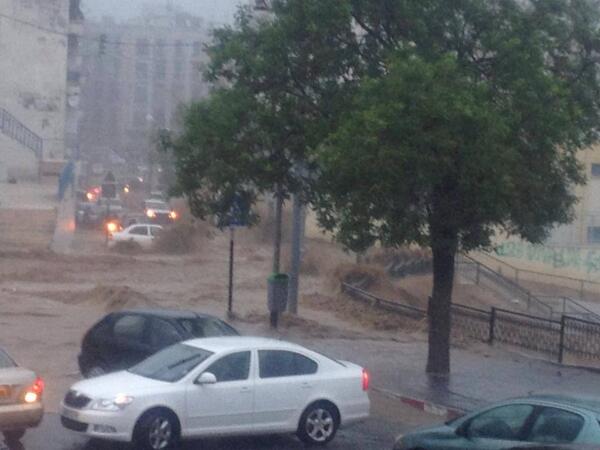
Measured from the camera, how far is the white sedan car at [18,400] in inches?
517

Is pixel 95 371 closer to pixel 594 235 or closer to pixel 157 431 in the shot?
pixel 157 431

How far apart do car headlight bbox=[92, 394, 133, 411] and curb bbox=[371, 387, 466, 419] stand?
21.5 feet

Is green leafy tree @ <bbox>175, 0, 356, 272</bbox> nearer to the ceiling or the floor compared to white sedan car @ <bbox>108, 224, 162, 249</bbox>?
Result: nearer to the ceiling

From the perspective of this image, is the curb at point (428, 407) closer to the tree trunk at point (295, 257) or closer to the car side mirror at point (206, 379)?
the car side mirror at point (206, 379)

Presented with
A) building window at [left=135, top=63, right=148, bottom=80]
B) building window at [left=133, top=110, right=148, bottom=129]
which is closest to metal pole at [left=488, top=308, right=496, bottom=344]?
building window at [left=133, top=110, right=148, bottom=129]

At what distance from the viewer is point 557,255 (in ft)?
186

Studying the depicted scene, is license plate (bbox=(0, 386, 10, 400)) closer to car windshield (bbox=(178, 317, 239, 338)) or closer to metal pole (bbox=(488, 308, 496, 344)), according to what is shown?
car windshield (bbox=(178, 317, 239, 338))

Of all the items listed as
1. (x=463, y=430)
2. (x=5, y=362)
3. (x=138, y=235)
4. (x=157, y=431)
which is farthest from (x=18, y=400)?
(x=138, y=235)

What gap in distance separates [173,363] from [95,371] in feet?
13.9

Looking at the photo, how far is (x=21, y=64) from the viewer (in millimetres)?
74688

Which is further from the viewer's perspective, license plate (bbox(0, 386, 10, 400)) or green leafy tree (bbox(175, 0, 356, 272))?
green leafy tree (bbox(175, 0, 356, 272))

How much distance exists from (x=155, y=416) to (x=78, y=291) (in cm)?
2410

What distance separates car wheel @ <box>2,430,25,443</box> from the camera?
13773 millimetres

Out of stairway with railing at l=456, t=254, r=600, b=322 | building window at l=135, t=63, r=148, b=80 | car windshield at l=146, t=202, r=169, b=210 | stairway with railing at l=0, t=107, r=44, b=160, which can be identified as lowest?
stairway with railing at l=456, t=254, r=600, b=322
